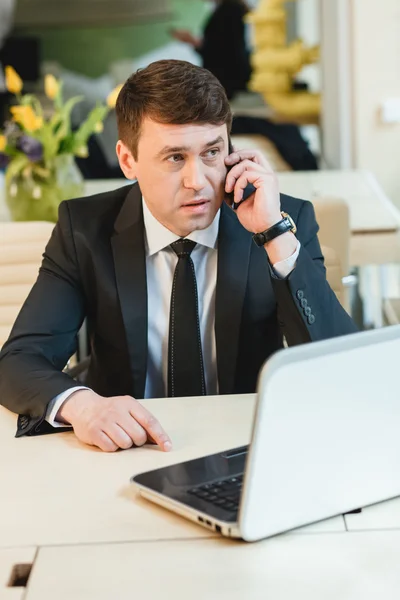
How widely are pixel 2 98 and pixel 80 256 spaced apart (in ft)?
11.1

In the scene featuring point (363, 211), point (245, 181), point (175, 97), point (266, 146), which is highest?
point (175, 97)

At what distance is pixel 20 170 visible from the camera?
10.5 ft

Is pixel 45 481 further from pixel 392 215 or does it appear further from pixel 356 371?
pixel 392 215

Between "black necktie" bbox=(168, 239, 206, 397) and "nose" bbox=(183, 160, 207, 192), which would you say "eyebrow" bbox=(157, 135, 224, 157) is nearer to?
"nose" bbox=(183, 160, 207, 192)

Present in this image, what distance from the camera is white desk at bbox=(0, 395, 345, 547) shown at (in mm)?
1226

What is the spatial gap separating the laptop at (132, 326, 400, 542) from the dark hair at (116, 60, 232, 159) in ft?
2.67

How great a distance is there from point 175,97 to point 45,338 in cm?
52

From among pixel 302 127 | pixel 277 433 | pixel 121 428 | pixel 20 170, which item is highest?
pixel 277 433

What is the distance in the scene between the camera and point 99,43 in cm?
514

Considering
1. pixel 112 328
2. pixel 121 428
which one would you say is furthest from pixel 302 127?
pixel 121 428

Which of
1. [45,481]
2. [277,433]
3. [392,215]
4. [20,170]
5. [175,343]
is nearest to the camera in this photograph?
[277,433]

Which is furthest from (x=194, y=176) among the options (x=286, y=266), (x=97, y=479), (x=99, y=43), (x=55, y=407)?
(x=99, y=43)

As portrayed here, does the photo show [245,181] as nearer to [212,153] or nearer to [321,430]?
[212,153]

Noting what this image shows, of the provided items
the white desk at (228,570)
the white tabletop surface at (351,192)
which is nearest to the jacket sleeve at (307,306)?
the white desk at (228,570)
